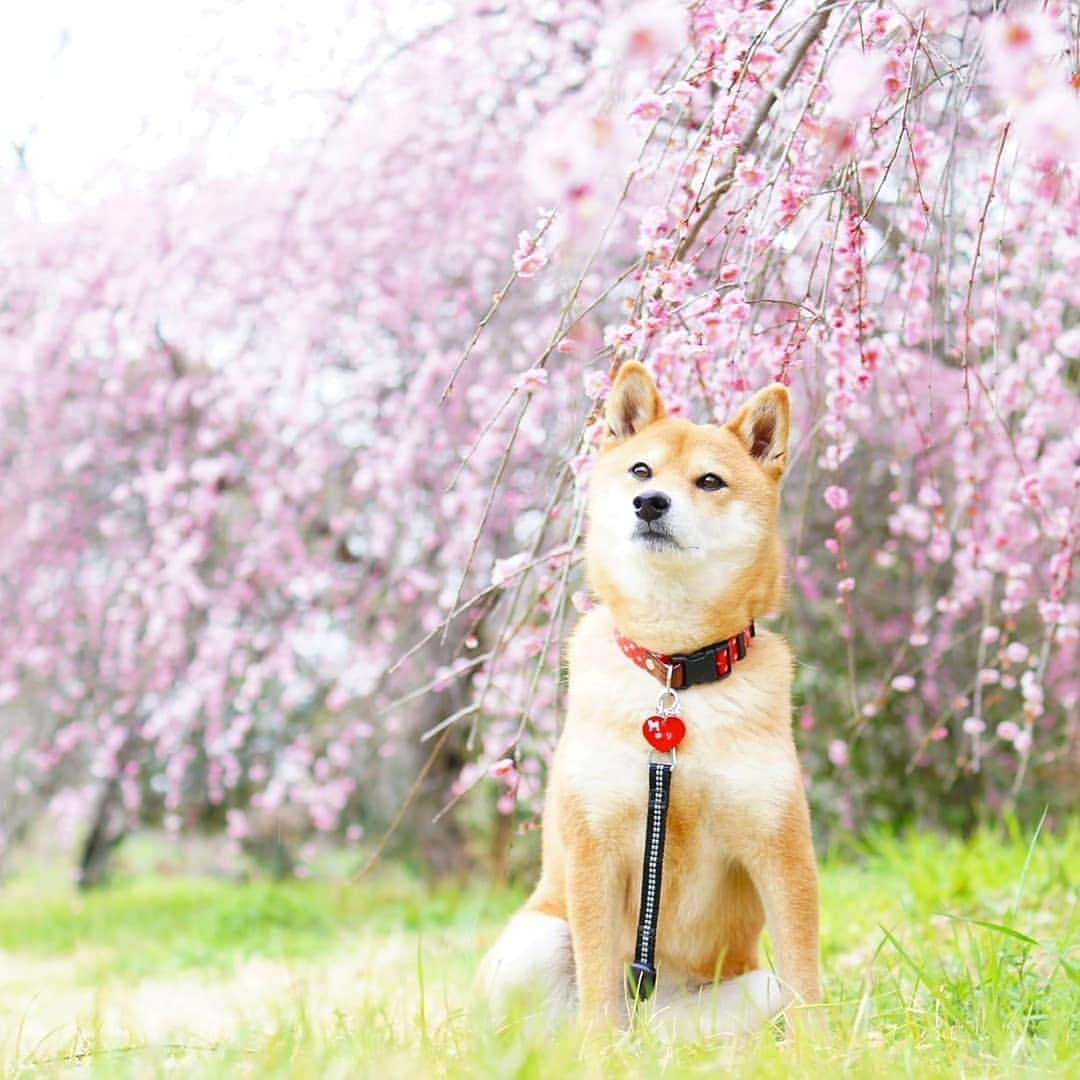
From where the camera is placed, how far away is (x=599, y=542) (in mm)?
2375

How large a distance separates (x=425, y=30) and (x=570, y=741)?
392 cm

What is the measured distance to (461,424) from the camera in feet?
18.9

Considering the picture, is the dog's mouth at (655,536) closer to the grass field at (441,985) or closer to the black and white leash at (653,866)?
the black and white leash at (653,866)

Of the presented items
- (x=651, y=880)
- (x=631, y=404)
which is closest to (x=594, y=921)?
(x=651, y=880)

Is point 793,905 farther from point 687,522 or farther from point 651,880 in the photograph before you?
point 687,522

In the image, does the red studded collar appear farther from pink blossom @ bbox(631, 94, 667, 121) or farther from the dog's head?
pink blossom @ bbox(631, 94, 667, 121)

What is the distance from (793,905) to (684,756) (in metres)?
0.30

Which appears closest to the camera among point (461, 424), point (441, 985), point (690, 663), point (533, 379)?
point (690, 663)

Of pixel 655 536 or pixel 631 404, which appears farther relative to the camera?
pixel 631 404

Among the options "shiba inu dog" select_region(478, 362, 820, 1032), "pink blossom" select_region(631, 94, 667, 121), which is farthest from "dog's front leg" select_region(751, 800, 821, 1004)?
"pink blossom" select_region(631, 94, 667, 121)

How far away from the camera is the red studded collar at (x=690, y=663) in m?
2.26

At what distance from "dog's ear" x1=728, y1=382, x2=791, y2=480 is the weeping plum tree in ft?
0.47

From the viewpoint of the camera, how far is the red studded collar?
226cm

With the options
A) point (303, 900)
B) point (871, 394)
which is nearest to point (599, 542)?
point (871, 394)
